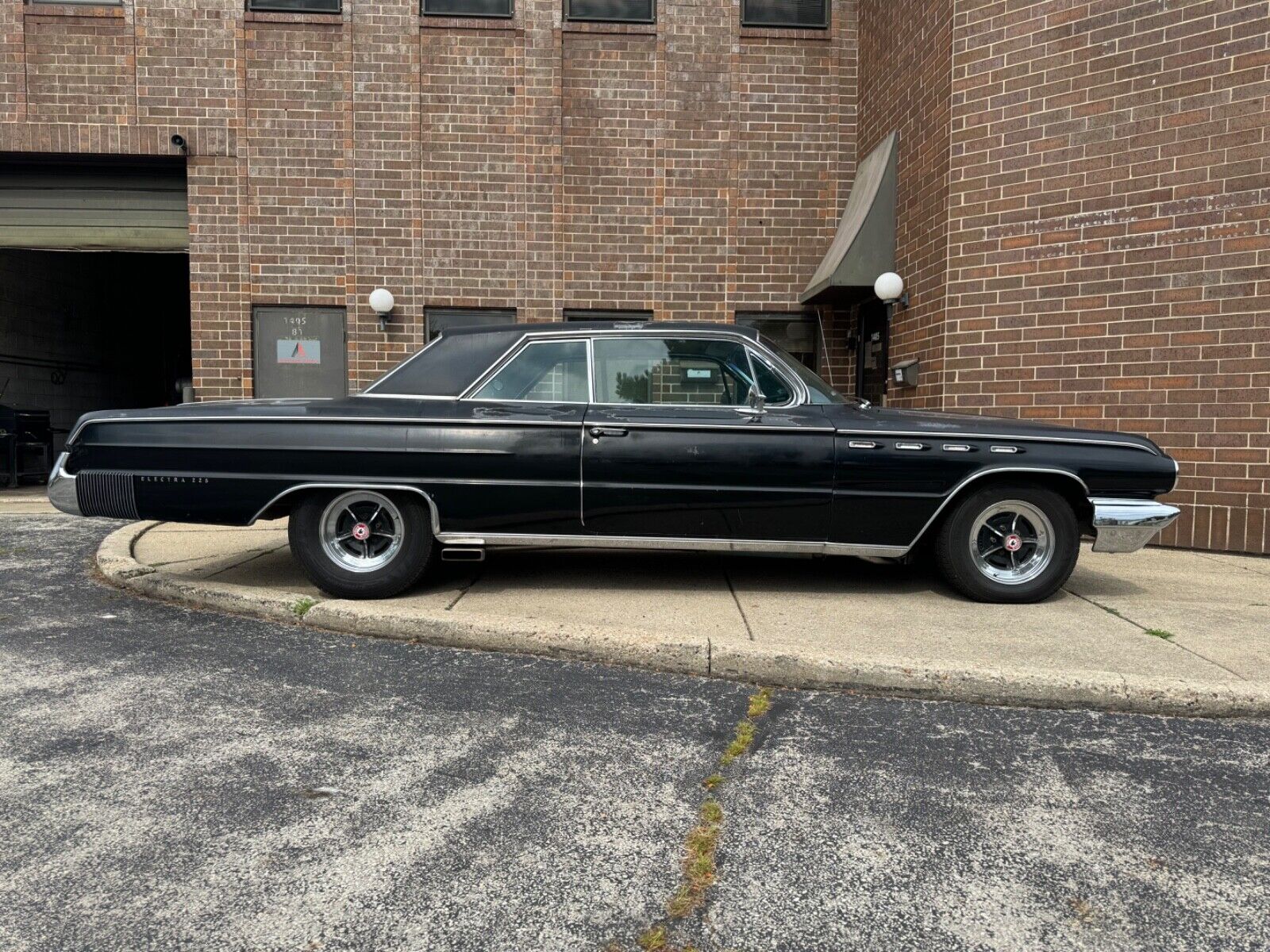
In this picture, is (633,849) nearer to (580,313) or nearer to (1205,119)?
(1205,119)

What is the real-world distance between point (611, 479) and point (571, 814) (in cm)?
233

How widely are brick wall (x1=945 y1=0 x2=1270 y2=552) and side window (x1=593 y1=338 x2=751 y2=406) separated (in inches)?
150

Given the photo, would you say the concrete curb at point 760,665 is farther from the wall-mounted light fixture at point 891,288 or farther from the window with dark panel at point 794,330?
the window with dark panel at point 794,330

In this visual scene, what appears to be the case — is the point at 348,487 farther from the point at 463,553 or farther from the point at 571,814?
the point at 571,814

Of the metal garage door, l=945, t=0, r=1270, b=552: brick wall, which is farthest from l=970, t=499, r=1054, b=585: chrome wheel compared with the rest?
the metal garage door

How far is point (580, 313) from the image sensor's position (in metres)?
10.3

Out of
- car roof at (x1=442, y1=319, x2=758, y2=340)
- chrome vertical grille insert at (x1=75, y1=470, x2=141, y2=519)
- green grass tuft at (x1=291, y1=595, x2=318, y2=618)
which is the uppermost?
car roof at (x1=442, y1=319, x2=758, y2=340)

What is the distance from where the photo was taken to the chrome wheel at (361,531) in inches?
184

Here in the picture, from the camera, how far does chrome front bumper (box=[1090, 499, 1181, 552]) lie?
457 centimetres

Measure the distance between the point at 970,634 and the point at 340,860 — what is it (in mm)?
3071

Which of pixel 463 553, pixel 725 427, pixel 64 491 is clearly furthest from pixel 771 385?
pixel 64 491

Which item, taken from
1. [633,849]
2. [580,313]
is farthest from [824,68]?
[633,849]

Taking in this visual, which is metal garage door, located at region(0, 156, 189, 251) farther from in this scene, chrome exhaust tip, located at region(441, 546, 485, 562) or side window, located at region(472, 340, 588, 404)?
chrome exhaust tip, located at region(441, 546, 485, 562)

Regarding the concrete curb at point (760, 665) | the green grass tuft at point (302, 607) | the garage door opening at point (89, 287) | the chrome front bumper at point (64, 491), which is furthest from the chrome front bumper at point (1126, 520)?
the garage door opening at point (89, 287)
